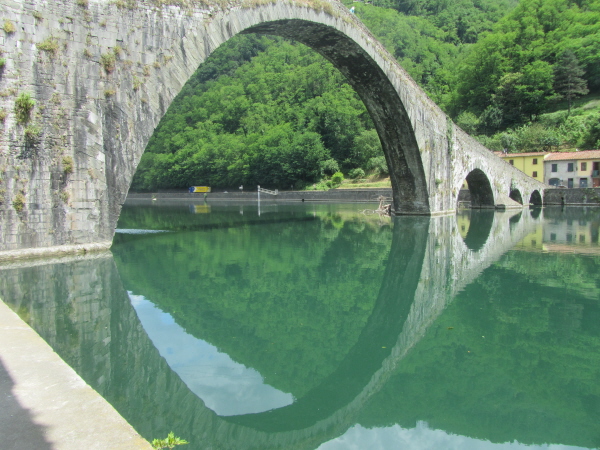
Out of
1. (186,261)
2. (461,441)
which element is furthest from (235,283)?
(461,441)

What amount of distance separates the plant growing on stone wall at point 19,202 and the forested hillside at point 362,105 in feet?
136

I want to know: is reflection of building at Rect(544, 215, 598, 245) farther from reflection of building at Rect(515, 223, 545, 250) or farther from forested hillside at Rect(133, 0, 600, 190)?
forested hillside at Rect(133, 0, 600, 190)

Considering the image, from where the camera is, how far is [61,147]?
985 centimetres

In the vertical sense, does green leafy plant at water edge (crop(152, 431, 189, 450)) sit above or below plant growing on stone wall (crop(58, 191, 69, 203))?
below

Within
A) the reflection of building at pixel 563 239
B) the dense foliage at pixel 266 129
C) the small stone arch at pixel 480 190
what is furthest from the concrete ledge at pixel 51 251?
the dense foliage at pixel 266 129

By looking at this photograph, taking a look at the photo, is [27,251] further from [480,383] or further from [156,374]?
[480,383]

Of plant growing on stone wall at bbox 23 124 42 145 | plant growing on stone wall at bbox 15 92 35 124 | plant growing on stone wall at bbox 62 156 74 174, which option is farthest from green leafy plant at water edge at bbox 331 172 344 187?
plant growing on stone wall at bbox 15 92 35 124

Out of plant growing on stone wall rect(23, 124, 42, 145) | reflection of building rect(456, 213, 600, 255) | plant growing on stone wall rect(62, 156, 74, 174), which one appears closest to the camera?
plant growing on stone wall rect(23, 124, 42, 145)

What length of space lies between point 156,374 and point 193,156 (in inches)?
2438

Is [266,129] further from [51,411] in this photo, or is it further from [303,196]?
[51,411]

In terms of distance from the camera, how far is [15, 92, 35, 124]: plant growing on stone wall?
933 centimetres

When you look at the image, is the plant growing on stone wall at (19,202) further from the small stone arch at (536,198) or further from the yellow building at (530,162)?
the yellow building at (530,162)

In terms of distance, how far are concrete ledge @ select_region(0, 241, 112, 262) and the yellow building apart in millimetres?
37266

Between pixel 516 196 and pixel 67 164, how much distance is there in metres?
29.6
